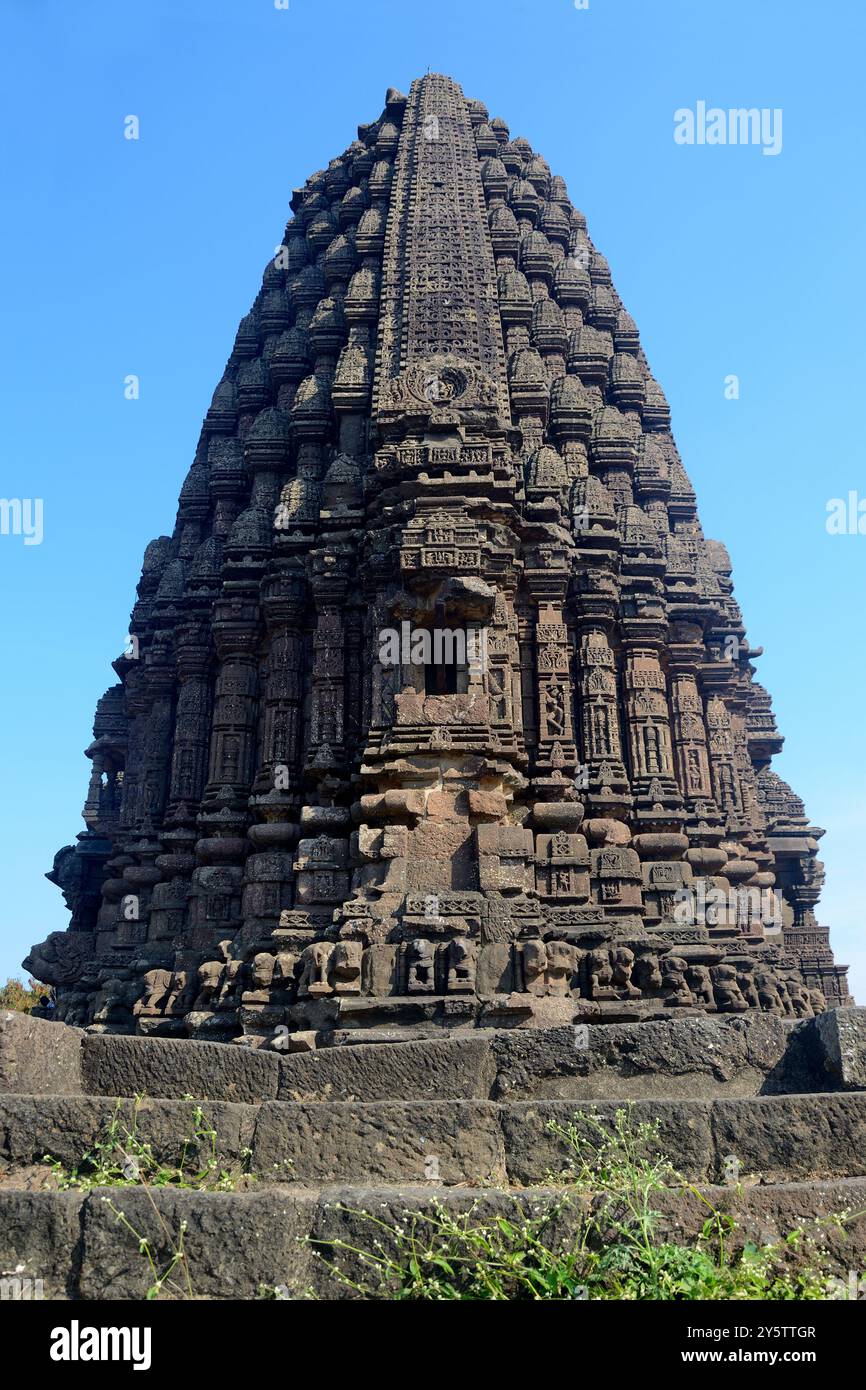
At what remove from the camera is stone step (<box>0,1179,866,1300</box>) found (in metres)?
4.36

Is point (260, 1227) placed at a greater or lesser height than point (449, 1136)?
lesser

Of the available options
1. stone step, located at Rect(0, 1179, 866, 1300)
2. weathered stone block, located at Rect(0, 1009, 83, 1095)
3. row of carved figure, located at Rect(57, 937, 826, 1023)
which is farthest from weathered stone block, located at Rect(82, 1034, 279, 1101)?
row of carved figure, located at Rect(57, 937, 826, 1023)

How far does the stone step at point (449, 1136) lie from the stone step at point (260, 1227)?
45cm

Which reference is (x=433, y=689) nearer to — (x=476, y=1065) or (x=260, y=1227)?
(x=476, y=1065)

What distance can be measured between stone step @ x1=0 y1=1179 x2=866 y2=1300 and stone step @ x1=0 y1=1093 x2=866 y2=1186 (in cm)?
45

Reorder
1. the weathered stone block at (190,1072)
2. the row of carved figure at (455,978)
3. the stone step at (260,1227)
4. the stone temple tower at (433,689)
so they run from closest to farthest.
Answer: the stone step at (260,1227)
the weathered stone block at (190,1072)
the row of carved figure at (455,978)
the stone temple tower at (433,689)

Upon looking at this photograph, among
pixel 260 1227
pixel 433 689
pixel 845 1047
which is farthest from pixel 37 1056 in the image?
pixel 433 689

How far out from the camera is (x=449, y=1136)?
5.15m

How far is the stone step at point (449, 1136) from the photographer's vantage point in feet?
16.6

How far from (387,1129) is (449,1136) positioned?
0.30 m

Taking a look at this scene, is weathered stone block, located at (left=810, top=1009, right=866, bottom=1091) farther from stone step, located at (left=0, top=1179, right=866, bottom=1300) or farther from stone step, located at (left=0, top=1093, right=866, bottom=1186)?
stone step, located at (left=0, top=1179, right=866, bottom=1300)

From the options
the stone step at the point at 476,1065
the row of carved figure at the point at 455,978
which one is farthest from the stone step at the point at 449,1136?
the row of carved figure at the point at 455,978

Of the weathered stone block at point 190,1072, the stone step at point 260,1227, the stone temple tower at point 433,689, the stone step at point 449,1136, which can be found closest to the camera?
the stone step at point 260,1227

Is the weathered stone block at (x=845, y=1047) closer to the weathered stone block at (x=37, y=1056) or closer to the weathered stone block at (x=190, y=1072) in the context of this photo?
the weathered stone block at (x=190, y=1072)
